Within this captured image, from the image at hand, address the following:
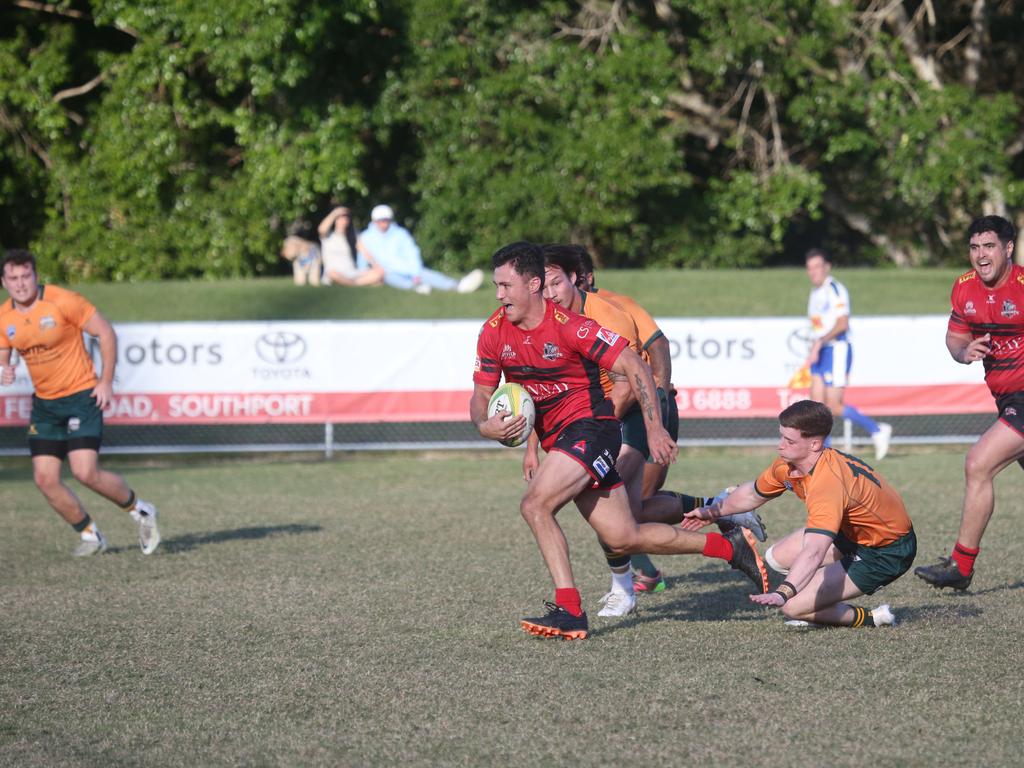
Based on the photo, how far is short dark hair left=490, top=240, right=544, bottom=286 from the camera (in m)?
6.39

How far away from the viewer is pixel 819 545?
601cm

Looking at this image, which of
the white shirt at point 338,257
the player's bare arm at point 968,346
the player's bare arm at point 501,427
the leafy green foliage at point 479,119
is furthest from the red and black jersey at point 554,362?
the leafy green foliage at point 479,119

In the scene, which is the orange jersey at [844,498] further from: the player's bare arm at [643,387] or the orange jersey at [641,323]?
the orange jersey at [641,323]

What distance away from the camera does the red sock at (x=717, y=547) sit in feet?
22.2

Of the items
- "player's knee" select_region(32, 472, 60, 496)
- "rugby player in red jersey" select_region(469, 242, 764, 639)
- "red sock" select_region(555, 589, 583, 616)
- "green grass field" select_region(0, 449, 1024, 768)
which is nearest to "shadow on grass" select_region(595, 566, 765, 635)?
"green grass field" select_region(0, 449, 1024, 768)

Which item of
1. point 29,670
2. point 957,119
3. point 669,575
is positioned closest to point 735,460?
point 669,575

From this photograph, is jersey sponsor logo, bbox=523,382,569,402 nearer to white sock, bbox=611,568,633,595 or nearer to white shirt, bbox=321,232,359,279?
white sock, bbox=611,568,633,595

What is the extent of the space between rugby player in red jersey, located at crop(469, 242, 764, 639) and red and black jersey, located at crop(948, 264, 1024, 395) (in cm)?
210

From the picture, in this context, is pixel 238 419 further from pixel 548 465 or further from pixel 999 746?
pixel 999 746

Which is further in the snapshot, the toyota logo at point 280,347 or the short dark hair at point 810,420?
the toyota logo at point 280,347

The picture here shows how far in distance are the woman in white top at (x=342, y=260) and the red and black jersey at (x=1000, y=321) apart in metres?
13.4

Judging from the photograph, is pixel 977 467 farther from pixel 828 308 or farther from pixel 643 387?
pixel 828 308

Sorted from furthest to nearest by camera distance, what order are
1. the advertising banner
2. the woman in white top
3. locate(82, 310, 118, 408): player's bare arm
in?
the woman in white top < the advertising banner < locate(82, 310, 118, 408): player's bare arm

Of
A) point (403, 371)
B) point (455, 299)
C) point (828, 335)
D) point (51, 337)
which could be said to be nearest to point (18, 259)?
point (51, 337)
